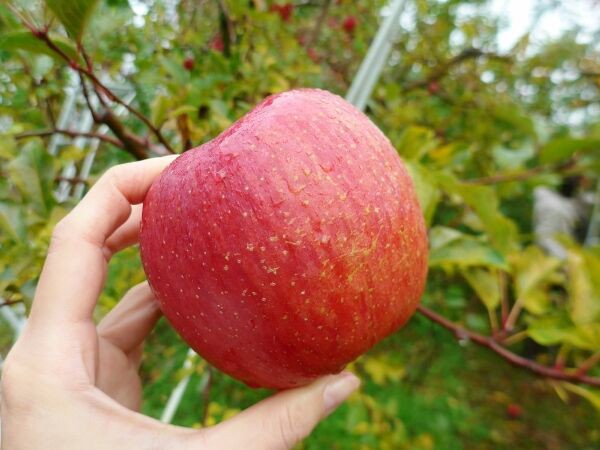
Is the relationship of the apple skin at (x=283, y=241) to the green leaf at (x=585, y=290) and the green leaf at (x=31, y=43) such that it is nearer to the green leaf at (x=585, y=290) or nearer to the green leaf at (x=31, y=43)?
the green leaf at (x=31, y=43)

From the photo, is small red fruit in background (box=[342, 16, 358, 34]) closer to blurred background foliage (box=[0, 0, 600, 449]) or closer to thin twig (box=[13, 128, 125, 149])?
blurred background foliage (box=[0, 0, 600, 449])

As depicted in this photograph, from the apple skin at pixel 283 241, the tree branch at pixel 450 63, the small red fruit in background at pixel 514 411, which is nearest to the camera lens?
the apple skin at pixel 283 241

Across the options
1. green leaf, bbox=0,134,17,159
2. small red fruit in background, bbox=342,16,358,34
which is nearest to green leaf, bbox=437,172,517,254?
green leaf, bbox=0,134,17,159

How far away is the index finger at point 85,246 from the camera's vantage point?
1.62 feet

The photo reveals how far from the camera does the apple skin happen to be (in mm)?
430

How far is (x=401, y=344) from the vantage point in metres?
1.85

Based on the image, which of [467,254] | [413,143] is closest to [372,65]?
[413,143]

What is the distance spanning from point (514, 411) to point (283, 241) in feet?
6.49

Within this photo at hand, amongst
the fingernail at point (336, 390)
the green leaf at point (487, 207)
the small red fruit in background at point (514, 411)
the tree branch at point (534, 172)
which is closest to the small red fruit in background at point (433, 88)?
the tree branch at point (534, 172)

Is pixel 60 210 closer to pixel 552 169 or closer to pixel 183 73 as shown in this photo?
pixel 183 73

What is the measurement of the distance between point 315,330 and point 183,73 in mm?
538

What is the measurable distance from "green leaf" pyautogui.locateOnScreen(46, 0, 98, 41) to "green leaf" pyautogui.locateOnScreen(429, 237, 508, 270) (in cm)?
59

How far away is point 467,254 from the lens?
72cm

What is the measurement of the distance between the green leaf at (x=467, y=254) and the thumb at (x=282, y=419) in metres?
0.28
